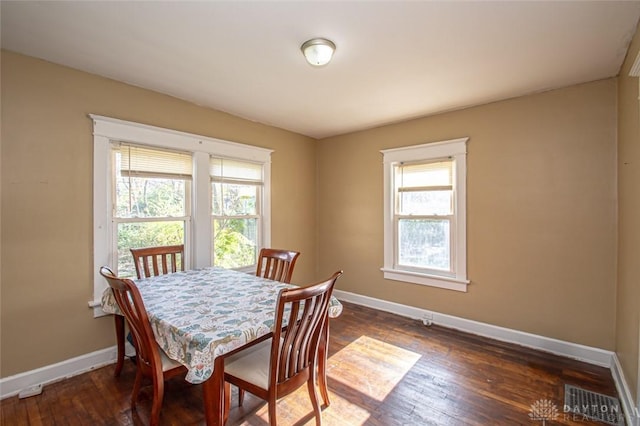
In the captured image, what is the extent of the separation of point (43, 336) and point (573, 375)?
4.28 m

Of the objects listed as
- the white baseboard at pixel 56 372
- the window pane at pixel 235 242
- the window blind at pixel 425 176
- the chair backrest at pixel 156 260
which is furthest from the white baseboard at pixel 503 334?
the white baseboard at pixel 56 372

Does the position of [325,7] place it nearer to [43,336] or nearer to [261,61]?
[261,61]

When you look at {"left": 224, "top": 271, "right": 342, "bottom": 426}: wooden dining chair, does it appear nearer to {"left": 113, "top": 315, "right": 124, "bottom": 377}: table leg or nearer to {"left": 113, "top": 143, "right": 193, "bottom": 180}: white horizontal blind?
{"left": 113, "top": 315, "right": 124, "bottom": 377}: table leg

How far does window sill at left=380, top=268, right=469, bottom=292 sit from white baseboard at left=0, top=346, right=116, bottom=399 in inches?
122

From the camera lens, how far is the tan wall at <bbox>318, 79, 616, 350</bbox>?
2.52 m

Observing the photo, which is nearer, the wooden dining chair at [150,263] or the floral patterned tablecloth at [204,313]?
the floral patterned tablecloth at [204,313]

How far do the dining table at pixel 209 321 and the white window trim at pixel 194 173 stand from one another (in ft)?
1.69

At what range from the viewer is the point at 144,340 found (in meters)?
1.65

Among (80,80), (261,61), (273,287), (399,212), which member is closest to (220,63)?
(261,61)

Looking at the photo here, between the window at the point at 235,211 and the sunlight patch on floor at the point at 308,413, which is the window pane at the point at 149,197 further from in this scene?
the sunlight patch on floor at the point at 308,413

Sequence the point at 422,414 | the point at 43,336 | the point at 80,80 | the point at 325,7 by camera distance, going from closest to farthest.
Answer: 1. the point at 325,7
2. the point at 422,414
3. the point at 43,336
4. the point at 80,80

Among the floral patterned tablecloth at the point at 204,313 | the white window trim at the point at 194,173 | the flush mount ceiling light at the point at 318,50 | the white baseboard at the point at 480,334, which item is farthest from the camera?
the white window trim at the point at 194,173

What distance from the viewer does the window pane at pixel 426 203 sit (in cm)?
341

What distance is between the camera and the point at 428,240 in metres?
3.57
